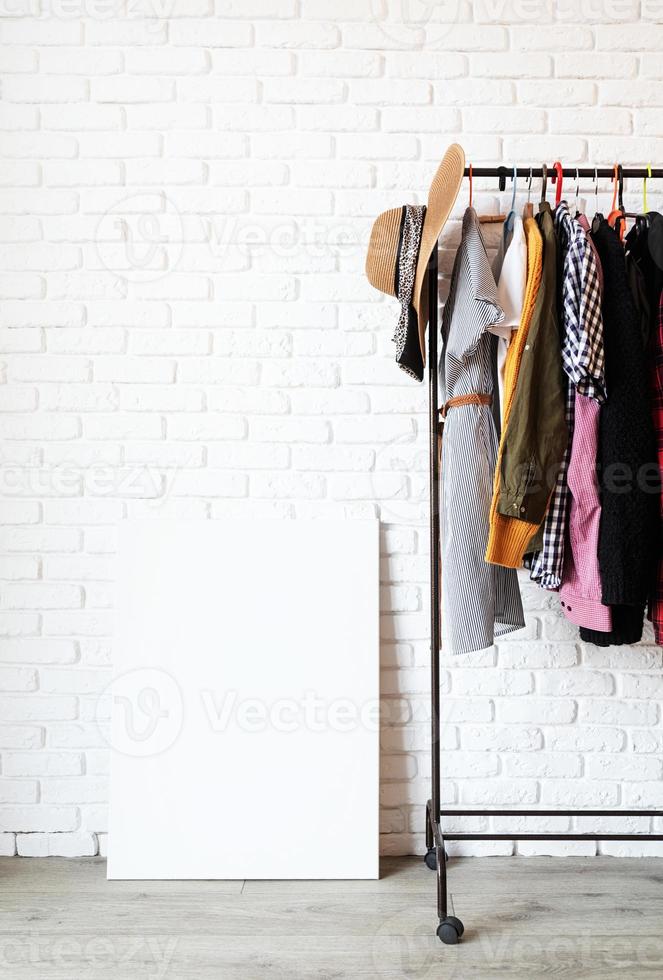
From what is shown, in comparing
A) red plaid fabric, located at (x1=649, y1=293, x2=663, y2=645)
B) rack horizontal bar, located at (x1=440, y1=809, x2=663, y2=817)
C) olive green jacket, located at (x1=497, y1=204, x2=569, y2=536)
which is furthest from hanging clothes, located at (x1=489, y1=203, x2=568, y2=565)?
rack horizontal bar, located at (x1=440, y1=809, x2=663, y2=817)

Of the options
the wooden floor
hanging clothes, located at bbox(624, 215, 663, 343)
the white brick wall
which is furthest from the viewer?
the white brick wall

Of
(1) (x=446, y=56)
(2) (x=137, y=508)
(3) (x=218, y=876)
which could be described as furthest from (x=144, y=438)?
(1) (x=446, y=56)

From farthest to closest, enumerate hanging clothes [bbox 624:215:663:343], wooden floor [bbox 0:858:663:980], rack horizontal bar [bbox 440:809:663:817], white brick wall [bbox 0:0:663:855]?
1. white brick wall [bbox 0:0:663:855]
2. rack horizontal bar [bbox 440:809:663:817]
3. hanging clothes [bbox 624:215:663:343]
4. wooden floor [bbox 0:858:663:980]

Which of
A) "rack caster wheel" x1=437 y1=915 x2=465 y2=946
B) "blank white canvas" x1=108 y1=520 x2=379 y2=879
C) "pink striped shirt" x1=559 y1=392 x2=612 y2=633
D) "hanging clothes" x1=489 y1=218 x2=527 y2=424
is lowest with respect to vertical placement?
"rack caster wheel" x1=437 y1=915 x2=465 y2=946

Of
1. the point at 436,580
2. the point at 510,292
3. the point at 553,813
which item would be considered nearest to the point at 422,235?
the point at 510,292

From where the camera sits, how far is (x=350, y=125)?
77.4 inches

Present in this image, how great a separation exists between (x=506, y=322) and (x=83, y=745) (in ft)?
5.04

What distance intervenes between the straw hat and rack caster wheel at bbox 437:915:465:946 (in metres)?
1.26

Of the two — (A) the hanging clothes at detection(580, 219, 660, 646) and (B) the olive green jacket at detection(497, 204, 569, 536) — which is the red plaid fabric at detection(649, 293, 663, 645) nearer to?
(A) the hanging clothes at detection(580, 219, 660, 646)

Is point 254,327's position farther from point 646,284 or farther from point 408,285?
point 646,284

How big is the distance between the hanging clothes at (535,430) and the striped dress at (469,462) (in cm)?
8

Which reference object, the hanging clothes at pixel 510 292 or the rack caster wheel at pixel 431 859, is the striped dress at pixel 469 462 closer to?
the hanging clothes at pixel 510 292

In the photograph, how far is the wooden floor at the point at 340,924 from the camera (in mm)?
1503

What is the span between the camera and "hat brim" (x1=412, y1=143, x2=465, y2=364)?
1.54 metres
